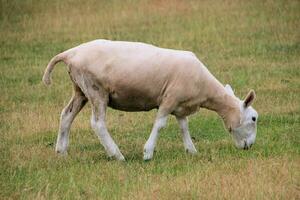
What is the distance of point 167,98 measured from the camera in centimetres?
1127

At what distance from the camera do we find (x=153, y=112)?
15578 millimetres

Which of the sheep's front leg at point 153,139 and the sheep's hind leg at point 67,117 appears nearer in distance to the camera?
the sheep's front leg at point 153,139

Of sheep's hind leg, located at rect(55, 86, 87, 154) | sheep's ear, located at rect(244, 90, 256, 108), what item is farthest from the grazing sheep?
sheep's hind leg, located at rect(55, 86, 87, 154)

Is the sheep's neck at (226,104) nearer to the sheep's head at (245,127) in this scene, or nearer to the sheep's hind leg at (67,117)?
the sheep's head at (245,127)

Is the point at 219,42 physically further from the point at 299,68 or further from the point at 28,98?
the point at 28,98

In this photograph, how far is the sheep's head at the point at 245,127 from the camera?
38.2 ft

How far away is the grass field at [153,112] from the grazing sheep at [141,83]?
52 centimetres

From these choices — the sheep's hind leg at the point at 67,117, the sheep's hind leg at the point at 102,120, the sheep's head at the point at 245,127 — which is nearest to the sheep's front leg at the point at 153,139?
the sheep's hind leg at the point at 102,120

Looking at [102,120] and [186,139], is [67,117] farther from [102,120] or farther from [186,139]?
[186,139]

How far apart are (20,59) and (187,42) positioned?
498 cm

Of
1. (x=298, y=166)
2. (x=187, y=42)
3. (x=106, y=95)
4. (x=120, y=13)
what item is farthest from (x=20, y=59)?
(x=298, y=166)

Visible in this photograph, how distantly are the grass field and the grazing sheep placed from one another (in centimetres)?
52

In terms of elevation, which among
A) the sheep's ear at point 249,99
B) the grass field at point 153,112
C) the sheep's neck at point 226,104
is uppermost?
the sheep's ear at point 249,99

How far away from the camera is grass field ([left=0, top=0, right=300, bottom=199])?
941 cm
